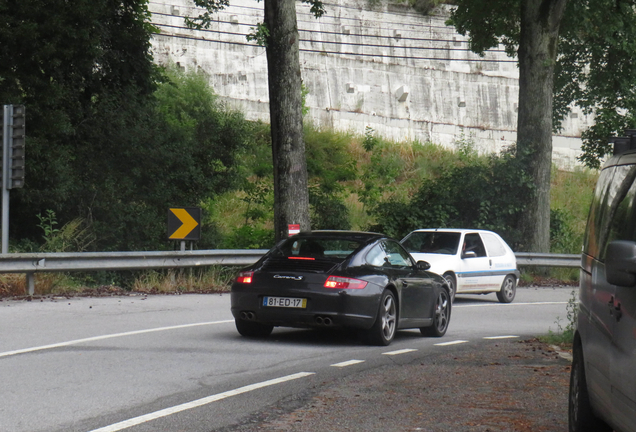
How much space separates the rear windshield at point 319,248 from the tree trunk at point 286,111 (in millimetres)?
9852

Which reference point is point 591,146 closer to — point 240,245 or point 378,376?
point 240,245

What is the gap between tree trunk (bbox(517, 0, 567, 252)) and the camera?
1056 inches

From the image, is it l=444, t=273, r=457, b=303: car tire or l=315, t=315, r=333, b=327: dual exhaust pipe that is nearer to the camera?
l=315, t=315, r=333, b=327: dual exhaust pipe

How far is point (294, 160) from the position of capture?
21.9 m

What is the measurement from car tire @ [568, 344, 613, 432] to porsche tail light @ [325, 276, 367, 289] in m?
4.84

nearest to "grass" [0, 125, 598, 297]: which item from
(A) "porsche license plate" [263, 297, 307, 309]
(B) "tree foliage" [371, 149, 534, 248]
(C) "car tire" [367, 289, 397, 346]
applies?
(B) "tree foliage" [371, 149, 534, 248]

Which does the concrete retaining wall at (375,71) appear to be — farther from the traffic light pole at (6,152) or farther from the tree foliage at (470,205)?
the traffic light pole at (6,152)

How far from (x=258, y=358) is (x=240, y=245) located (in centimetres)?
1985

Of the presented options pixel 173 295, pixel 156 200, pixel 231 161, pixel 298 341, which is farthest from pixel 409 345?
pixel 231 161

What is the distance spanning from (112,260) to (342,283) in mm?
7971

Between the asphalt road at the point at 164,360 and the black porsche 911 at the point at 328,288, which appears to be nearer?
the asphalt road at the point at 164,360

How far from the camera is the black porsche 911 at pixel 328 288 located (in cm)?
1112

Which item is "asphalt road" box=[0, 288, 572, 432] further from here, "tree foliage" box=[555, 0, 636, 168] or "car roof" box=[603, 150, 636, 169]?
"tree foliage" box=[555, 0, 636, 168]

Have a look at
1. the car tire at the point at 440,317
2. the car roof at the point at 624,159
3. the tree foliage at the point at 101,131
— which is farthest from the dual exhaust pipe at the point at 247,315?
Result: the tree foliage at the point at 101,131
